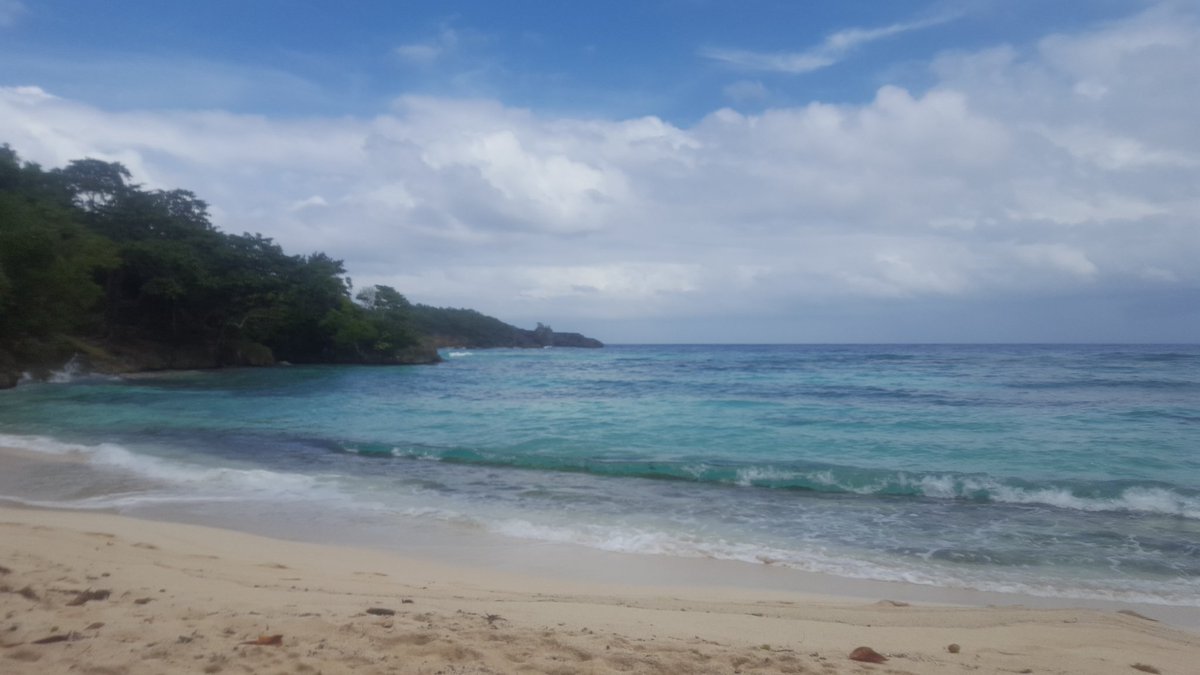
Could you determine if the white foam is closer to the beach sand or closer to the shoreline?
the shoreline

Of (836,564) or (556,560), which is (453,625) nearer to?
(556,560)

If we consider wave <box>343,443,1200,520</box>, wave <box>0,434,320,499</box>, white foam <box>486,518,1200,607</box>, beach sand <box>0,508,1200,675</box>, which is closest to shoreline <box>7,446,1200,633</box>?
white foam <box>486,518,1200,607</box>

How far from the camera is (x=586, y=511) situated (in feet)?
29.1

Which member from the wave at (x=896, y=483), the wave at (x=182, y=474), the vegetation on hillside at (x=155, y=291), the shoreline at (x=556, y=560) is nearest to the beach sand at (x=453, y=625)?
the shoreline at (x=556, y=560)

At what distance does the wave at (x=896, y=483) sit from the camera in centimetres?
947

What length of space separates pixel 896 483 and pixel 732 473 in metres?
2.42

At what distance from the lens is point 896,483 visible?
10484 mm

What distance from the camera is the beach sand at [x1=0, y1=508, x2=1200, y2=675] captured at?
3322 mm

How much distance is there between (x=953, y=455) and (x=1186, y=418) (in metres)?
8.59

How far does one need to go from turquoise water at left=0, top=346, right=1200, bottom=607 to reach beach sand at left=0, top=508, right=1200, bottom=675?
1.59 m

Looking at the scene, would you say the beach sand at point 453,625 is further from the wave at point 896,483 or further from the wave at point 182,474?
the wave at point 896,483

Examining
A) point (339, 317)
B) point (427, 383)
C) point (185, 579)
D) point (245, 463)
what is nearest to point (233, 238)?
point (339, 317)

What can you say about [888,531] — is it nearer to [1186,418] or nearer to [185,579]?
[185,579]

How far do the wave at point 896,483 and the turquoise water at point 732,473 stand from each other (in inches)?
1.8
